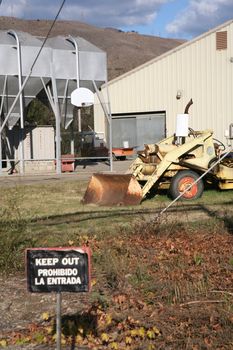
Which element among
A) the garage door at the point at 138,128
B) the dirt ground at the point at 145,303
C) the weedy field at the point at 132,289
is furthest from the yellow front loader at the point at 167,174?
the garage door at the point at 138,128

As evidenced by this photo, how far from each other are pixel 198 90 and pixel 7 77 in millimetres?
11056

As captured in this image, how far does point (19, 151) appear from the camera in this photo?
2303 cm

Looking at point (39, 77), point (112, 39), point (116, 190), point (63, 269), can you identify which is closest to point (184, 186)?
point (116, 190)

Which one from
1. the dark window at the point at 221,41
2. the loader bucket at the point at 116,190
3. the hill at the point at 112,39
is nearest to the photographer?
the loader bucket at the point at 116,190

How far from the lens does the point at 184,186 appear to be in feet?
46.0

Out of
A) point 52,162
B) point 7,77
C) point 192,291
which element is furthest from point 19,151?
point 192,291

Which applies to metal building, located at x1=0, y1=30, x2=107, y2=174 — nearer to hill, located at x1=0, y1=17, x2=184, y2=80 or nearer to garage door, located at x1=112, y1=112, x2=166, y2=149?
garage door, located at x1=112, y1=112, x2=166, y2=149

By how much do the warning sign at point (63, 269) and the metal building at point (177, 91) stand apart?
78.9 ft

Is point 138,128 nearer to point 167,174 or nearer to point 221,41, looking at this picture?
point 221,41

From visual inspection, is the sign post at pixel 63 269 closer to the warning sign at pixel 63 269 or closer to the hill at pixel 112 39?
the warning sign at pixel 63 269

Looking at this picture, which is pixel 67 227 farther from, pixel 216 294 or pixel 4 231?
pixel 216 294

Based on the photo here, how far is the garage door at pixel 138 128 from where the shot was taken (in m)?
31.1

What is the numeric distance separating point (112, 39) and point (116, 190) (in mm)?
122524

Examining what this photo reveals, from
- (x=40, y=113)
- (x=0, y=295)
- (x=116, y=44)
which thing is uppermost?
(x=116, y=44)
